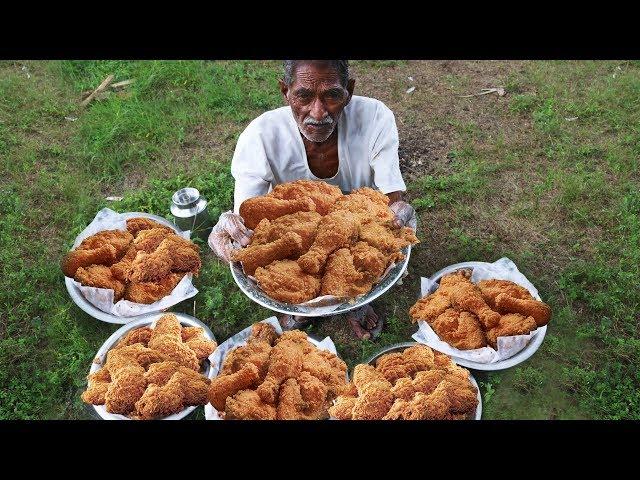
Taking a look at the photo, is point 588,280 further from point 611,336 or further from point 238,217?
point 238,217

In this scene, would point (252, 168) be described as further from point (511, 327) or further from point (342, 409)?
point (511, 327)

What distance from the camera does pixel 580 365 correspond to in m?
3.94

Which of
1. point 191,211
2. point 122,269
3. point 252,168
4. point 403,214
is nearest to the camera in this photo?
point 403,214

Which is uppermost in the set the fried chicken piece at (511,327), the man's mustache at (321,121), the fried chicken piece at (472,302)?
the man's mustache at (321,121)

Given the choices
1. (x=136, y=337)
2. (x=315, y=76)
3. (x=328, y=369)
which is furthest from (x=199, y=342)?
(x=315, y=76)

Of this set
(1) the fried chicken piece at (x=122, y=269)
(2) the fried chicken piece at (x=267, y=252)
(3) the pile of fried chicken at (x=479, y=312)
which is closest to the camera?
(2) the fried chicken piece at (x=267, y=252)

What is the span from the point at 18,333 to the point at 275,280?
7.63 ft

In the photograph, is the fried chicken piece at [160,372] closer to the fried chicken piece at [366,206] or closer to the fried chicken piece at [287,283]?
the fried chicken piece at [287,283]

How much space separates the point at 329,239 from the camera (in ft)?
10.5

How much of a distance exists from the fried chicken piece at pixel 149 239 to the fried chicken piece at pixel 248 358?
1.26m

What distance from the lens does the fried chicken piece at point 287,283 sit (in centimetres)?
308

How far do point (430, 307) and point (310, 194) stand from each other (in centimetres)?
116

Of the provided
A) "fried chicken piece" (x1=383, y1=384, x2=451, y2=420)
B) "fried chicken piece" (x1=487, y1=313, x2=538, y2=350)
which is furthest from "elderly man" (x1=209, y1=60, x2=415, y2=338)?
"fried chicken piece" (x1=383, y1=384, x2=451, y2=420)

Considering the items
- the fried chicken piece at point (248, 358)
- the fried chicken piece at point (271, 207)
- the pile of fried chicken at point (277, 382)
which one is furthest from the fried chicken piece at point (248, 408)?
the fried chicken piece at point (271, 207)
